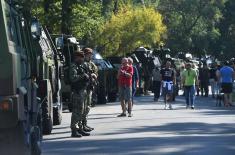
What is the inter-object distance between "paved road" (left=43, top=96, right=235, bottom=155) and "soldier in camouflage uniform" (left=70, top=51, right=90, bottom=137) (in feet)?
1.33

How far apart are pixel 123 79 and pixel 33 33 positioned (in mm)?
8629

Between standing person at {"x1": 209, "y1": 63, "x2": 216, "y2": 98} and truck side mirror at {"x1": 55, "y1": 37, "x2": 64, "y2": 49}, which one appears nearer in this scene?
truck side mirror at {"x1": 55, "y1": 37, "x2": 64, "y2": 49}

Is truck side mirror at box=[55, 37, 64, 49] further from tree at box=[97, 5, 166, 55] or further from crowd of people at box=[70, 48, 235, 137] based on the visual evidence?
tree at box=[97, 5, 166, 55]

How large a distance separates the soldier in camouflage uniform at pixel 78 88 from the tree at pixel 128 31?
126 feet

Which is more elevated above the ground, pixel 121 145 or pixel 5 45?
pixel 5 45

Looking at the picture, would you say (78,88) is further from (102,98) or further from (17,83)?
(102,98)

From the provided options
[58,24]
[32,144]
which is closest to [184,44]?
[58,24]

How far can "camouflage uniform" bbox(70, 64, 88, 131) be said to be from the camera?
15133 mm

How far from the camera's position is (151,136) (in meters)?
15.4

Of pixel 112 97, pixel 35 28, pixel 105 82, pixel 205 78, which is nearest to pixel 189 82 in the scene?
pixel 105 82

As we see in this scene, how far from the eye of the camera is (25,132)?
973 centimetres

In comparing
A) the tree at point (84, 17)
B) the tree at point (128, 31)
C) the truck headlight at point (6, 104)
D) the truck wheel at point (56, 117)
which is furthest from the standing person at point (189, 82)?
the tree at point (128, 31)

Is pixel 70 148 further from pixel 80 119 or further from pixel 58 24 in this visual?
pixel 58 24

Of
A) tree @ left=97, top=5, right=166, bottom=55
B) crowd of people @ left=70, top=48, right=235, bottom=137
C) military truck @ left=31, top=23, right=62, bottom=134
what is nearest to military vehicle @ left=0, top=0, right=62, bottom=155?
military truck @ left=31, top=23, right=62, bottom=134
